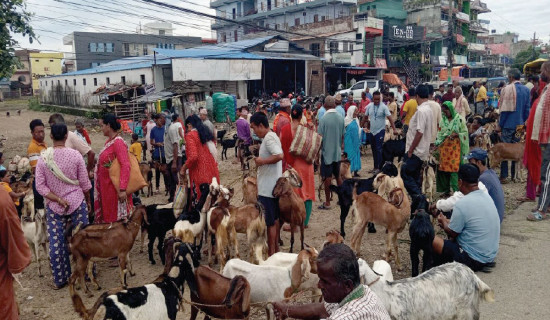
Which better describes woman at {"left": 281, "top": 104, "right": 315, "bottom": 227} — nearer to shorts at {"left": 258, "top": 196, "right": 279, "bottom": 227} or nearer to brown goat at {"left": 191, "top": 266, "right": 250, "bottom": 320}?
shorts at {"left": 258, "top": 196, "right": 279, "bottom": 227}

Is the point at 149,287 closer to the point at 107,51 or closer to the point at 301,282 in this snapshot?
the point at 301,282

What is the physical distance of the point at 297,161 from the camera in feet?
20.1

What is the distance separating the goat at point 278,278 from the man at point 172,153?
4.70 m

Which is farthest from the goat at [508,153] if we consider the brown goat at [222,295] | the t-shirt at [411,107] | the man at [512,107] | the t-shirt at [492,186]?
the brown goat at [222,295]

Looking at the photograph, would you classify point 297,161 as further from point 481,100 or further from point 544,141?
point 481,100

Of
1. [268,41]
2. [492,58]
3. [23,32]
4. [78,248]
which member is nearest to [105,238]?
[78,248]

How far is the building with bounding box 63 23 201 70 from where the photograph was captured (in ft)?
167

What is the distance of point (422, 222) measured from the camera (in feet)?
14.2

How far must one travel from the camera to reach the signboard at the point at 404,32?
3906cm

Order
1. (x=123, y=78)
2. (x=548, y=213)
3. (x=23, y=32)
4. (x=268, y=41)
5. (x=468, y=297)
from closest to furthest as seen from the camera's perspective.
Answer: (x=468, y=297) → (x=548, y=213) → (x=23, y=32) → (x=123, y=78) → (x=268, y=41)

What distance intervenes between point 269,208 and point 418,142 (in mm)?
3032

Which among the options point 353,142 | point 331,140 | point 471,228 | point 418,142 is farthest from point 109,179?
point 353,142

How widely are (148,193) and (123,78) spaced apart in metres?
20.2

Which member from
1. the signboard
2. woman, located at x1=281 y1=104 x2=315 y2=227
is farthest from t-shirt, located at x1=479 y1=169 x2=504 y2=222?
the signboard
